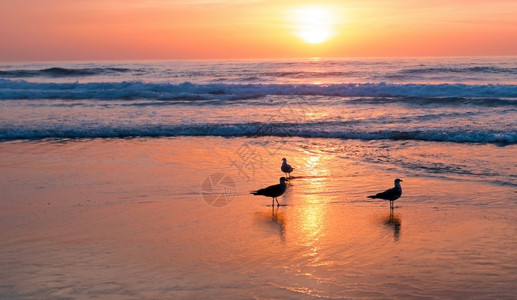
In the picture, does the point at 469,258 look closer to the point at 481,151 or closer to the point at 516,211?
the point at 516,211

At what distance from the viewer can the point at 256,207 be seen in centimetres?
846

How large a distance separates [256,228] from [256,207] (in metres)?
1.14

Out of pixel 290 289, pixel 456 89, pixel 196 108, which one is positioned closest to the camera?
pixel 290 289

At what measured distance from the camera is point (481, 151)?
1279 cm

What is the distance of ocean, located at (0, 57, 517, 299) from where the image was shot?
552 centimetres

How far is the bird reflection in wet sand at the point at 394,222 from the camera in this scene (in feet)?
23.1

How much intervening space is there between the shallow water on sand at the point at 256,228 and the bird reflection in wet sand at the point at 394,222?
0.04 meters

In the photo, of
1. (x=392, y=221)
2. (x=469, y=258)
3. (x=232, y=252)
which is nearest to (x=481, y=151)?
(x=392, y=221)

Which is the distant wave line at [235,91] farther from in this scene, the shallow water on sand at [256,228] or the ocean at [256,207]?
the shallow water on sand at [256,228]

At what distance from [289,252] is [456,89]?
22907 mm

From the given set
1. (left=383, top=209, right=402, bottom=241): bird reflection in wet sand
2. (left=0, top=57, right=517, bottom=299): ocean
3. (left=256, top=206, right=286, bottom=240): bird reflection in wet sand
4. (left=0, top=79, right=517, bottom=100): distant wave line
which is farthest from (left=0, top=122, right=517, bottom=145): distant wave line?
(left=0, top=79, right=517, bottom=100): distant wave line

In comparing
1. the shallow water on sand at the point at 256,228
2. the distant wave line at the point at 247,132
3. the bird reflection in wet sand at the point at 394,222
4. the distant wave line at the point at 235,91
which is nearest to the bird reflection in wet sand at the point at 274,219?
the shallow water on sand at the point at 256,228

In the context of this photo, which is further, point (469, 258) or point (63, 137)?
point (63, 137)

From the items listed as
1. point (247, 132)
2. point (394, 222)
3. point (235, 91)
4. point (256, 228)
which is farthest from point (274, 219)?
point (235, 91)
